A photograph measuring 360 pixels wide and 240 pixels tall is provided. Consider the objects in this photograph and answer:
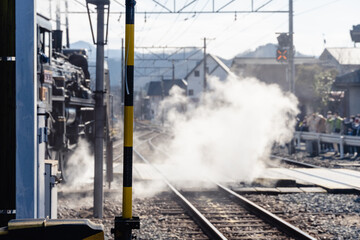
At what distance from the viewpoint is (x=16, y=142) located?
4.02 meters

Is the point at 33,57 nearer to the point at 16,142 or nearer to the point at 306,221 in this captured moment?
the point at 16,142

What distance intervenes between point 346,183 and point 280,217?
3898mm

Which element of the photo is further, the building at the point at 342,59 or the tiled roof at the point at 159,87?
the tiled roof at the point at 159,87

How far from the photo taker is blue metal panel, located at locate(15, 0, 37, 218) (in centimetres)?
399

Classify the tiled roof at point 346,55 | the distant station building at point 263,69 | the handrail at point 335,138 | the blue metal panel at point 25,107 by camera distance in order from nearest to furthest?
the blue metal panel at point 25,107 < the handrail at point 335,138 < the distant station building at point 263,69 < the tiled roof at point 346,55

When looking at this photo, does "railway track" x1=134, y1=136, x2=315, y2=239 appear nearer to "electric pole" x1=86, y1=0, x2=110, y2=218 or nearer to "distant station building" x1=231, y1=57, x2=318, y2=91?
"electric pole" x1=86, y1=0, x2=110, y2=218

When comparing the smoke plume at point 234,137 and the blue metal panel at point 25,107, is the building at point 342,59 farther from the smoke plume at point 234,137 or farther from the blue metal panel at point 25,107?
the blue metal panel at point 25,107

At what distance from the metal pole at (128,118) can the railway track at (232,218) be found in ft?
9.63

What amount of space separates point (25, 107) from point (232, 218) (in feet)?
15.6

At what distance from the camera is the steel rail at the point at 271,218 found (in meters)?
6.49

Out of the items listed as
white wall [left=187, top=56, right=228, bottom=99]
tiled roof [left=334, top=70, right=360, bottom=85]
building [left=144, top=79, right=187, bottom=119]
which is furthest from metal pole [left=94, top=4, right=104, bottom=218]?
building [left=144, top=79, right=187, bottom=119]

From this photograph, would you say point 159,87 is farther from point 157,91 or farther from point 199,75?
point 199,75

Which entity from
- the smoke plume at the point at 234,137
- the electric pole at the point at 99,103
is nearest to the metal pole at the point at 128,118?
the electric pole at the point at 99,103


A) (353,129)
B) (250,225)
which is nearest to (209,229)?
(250,225)
